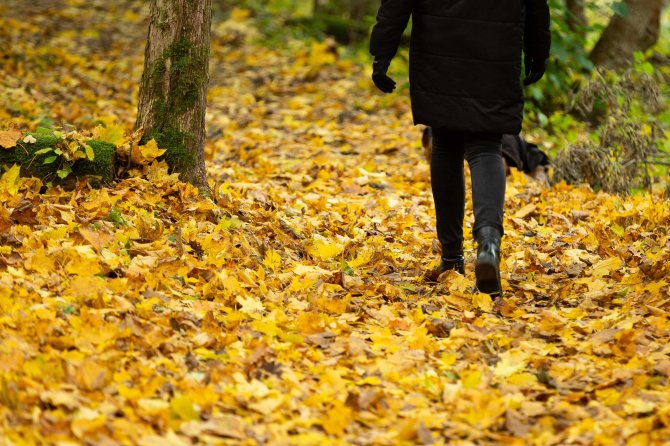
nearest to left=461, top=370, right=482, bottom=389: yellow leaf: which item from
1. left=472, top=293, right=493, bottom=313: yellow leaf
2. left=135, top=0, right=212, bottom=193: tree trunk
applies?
left=472, top=293, right=493, bottom=313: yellow leaf

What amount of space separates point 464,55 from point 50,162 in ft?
7.30

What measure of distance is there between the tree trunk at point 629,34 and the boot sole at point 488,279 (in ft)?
20.8

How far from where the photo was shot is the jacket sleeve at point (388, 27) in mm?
3795

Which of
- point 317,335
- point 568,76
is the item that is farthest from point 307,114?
point 317,335

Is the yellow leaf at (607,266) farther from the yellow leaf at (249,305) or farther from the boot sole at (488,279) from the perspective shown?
the yellow leaf at (249,305)

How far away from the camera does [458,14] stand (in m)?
3.75

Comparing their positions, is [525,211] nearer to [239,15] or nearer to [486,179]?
[486,179]

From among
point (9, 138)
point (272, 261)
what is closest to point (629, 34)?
point (272, 261)

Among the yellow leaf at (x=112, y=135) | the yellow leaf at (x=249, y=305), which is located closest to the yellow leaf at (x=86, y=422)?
the yellow leaf at (x=249, y=305)

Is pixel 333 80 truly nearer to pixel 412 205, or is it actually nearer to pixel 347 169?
pixel 347 169

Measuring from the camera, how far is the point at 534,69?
4.12 metres

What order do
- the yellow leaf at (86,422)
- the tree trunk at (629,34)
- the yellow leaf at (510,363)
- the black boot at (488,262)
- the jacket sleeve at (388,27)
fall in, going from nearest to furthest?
the yellow leaf at (86,422) < the yellow leaf at (510,363) < the black boot at (488,262) < the jacket sleeve at (388,27) < the tree trunk at (629,34)

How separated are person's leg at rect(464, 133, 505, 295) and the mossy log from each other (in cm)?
197

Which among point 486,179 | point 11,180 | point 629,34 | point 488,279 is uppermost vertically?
point 629,34
